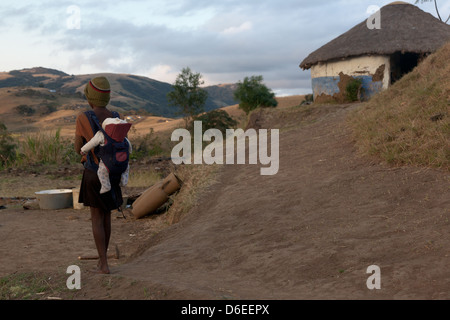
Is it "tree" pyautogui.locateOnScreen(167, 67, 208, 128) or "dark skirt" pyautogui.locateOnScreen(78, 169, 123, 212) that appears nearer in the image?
"dark skirt" pyautogui.locateOnScreen(78, 169, 123, 212)

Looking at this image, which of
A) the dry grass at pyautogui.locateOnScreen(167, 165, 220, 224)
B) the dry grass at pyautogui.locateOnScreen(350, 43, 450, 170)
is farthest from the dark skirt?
the dry grass at pyautogui.locateOnScreen(350, 43, 450, 170)

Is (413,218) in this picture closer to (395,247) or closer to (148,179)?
(395,247)

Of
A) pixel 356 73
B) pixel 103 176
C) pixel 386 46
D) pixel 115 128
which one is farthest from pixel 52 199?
pixel 386 46

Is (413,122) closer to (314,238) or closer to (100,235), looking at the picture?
(314,238)

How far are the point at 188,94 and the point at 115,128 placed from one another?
1810cm

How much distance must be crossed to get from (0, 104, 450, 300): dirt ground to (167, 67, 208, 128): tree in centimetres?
1305

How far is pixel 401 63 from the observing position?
60.6 ft

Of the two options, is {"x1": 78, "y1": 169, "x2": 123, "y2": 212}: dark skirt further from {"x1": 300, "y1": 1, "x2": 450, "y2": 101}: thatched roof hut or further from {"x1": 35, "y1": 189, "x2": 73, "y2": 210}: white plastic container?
{"x1": 300, "y1": 1, "x2": 450, "y2": 101}: thatched roof hut

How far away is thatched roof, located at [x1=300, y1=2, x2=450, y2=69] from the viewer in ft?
56.5

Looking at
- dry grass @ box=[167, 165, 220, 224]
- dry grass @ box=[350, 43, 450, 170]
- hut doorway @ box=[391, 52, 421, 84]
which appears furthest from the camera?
hut doorway @ box=[391, 52, 421, 84]

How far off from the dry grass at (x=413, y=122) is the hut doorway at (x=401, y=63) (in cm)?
772

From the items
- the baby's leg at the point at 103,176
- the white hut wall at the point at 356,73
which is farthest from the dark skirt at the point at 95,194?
the white hut wall at the point at 356,73

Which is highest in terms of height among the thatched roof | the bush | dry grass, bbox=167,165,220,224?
the thatched roof
